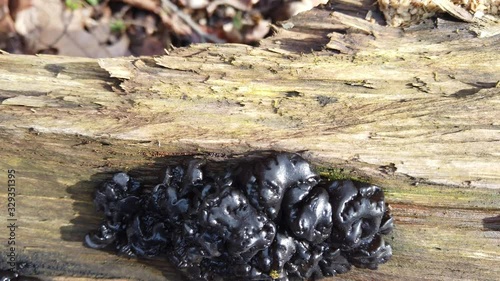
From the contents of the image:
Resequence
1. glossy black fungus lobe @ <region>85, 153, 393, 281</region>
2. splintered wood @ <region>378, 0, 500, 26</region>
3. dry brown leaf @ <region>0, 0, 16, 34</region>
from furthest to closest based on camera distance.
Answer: dry brown leaf @ <region>0, 0, 16, 34</region>
splintered wood @ <region>378, 0, 500, 26</region>
glossy black fungus lobe @ <region>85, 153, 393, 281</region>

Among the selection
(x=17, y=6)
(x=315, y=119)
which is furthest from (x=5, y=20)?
(x=315, y=119)

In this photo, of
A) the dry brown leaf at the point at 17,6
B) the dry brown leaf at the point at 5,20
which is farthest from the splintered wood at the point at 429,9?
the dry brown leaf at the point at 5,20

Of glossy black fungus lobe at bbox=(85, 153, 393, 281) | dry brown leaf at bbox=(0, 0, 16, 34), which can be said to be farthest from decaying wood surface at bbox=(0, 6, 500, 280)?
dry brown leaf at bbox=(0, 0, 16, 34)

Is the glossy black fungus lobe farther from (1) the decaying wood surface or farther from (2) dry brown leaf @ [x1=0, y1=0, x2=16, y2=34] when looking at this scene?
(2) dry brown leaf @ [x1=0, y1=0, x2=16, y2=34]

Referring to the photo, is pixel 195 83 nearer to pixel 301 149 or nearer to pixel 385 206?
pixel 301 149

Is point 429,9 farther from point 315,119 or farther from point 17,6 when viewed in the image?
point 17,6
